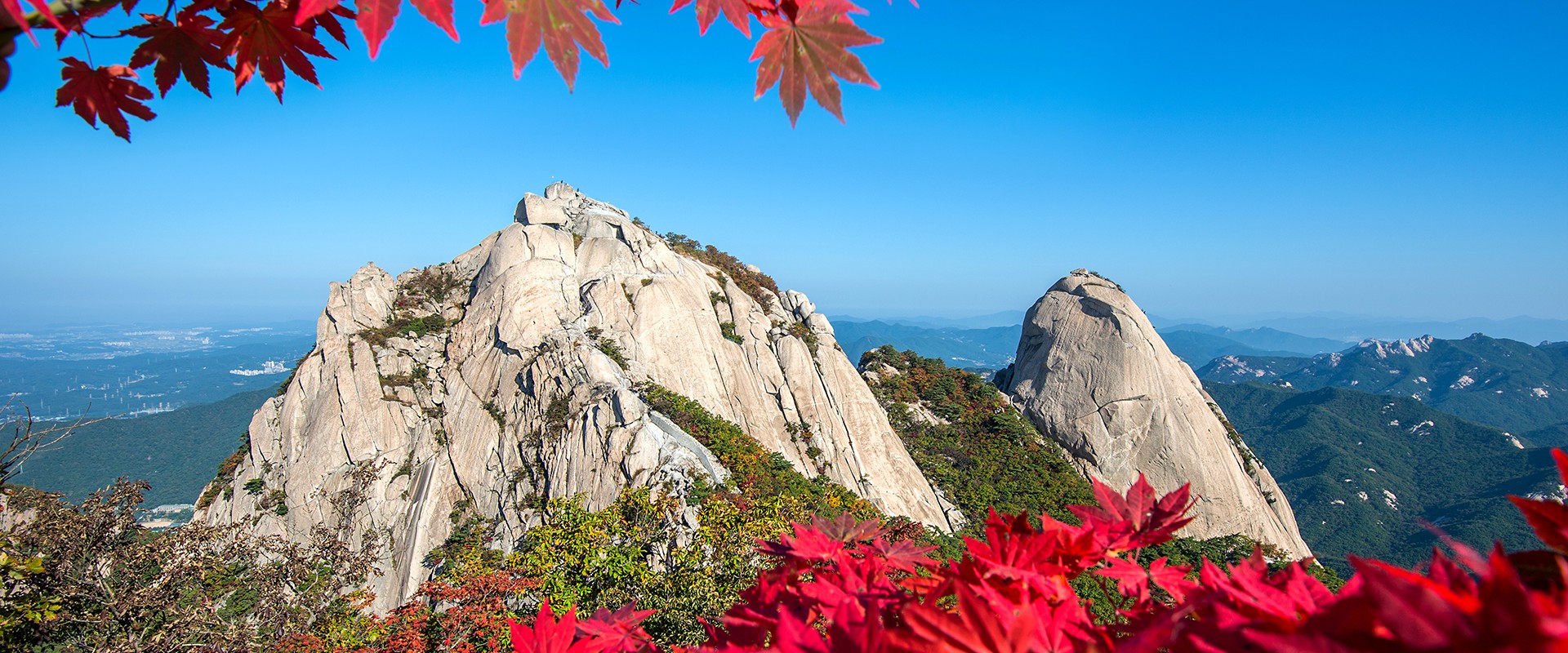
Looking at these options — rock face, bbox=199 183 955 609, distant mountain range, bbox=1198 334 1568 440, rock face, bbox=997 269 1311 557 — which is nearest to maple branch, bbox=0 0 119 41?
rock face, bbox=199 183 955 609

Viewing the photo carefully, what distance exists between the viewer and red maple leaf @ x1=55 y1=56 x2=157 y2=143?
6.59ft

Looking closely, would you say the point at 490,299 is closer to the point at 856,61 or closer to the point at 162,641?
the point at 162,641

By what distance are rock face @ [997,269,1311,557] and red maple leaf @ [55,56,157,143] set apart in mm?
24361

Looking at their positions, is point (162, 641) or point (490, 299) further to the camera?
point (490, 299)

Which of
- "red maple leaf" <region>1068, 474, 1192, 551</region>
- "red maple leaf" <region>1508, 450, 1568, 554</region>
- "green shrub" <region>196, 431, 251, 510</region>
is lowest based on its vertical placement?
"green shrub" <region>196, 431, 251, 510</region>

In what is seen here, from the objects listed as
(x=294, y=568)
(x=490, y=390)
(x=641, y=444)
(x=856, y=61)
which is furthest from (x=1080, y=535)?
(x=490, y=390)

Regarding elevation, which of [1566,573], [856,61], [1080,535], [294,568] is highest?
[856,61]

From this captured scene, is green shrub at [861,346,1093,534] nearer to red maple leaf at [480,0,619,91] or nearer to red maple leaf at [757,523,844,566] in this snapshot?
red maple leaf at [757,523,844,566]

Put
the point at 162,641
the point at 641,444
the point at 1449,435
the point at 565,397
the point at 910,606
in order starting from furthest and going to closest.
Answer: the point at 1449,435, the point at 565,397, the point at 641,444, the point at 162,641, the point at 910,606

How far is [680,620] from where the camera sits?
6945 mm

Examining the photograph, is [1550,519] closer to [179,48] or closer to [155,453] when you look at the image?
[179,48]

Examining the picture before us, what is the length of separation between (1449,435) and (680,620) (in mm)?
77921

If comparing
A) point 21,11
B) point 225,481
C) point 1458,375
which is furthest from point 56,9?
point 1458,375

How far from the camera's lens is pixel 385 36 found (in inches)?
65.1
